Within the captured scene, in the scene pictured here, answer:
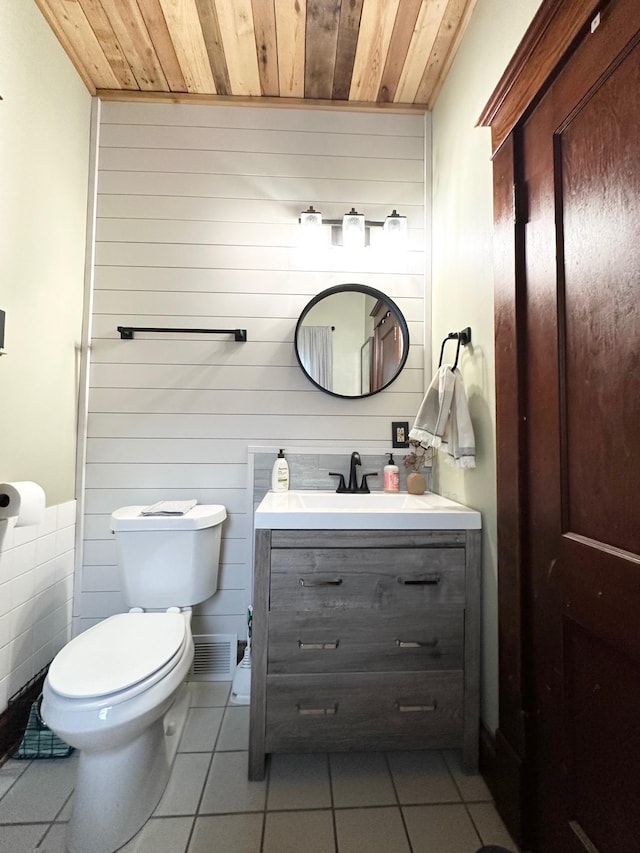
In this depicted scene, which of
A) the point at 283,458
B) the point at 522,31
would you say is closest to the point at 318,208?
the point at 522,31

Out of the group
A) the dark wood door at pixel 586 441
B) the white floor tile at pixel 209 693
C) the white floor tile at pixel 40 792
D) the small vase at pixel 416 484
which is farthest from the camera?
the small vase at pixel 416 484

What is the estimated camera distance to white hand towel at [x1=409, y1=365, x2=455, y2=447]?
148cm

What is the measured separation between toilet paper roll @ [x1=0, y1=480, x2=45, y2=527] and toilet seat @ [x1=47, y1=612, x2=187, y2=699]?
0.42m

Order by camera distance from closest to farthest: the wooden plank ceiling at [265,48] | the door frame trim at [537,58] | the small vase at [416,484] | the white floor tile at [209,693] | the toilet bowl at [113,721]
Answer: the door frame trim at [537,58] < the toilet bowl at [113,721] < the wooden plank ceiling at [265,48] < the white floor tile at [209,693] < the small vase at [416,484]

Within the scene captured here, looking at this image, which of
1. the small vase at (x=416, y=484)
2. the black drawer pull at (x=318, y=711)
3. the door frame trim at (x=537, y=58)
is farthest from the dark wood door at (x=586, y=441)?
the small vase at (x=416, y=484)

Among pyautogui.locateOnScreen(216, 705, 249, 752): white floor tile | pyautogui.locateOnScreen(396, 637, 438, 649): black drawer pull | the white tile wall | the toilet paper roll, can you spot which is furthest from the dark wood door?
the white tile wall

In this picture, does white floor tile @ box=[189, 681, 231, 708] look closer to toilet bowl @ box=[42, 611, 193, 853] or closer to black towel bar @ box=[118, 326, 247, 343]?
toilet bowl @ box=[42, 611, 193, 853]

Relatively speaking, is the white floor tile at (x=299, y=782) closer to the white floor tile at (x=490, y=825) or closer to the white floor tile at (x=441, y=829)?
the white floor tile at (x=441, y=829)

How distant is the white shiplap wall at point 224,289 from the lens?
1.92 metres

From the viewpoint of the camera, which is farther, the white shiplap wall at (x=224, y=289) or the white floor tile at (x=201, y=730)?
the white shiplap wall at (x=224, y=289)

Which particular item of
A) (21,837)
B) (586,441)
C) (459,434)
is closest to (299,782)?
(21,837)

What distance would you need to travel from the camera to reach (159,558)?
162cm

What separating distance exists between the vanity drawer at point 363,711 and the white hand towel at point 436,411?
2.53 feet

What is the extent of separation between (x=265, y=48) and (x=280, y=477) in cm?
180
